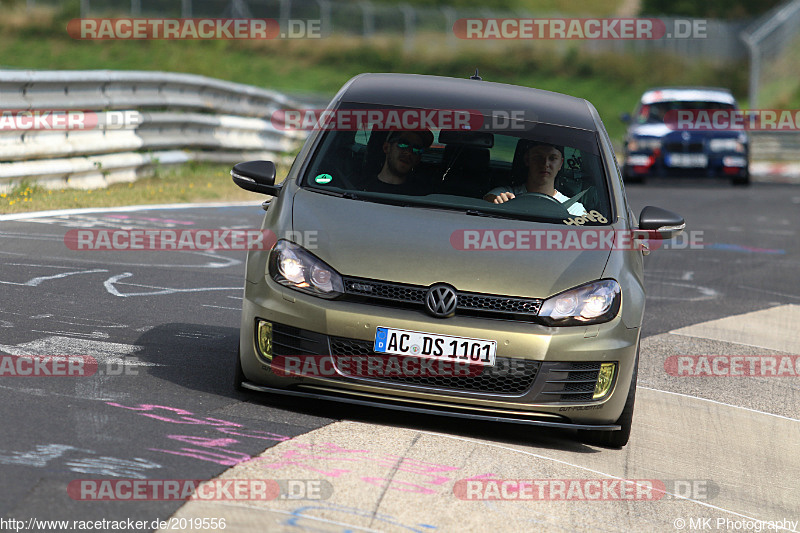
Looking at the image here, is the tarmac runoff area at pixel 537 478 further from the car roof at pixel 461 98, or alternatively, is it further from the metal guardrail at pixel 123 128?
the metal guardrail at pixel 123 128

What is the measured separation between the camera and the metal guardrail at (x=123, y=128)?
42.0 ft

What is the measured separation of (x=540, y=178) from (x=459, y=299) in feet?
4.45

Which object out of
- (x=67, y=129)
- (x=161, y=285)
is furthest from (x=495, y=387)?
(x=67, y=129)

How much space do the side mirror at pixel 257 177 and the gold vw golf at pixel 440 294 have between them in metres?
0.01

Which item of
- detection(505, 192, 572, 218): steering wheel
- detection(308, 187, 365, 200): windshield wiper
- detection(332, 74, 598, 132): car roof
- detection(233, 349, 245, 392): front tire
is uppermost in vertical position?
detection(332, 74, 598, 132): car roof

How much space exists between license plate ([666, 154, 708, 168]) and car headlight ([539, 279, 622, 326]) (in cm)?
1835

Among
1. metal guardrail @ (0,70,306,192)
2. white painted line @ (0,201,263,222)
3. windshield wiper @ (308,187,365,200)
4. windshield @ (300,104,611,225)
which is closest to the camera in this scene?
windshield wiper @ (308,187,365,200)

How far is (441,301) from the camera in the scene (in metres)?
5.70

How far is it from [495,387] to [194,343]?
2257 mm

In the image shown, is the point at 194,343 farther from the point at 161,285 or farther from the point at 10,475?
the point at 10,475

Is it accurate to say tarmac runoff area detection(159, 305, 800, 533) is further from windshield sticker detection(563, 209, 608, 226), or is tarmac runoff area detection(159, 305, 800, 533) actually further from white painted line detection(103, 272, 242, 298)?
white painted line detection(103, 272, 242, 298)

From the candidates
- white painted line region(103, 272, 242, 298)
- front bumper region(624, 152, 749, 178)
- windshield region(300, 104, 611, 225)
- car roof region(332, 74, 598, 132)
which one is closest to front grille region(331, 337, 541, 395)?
windshield region(300, 104, 611, 225)

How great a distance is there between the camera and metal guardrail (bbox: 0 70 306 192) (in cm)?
1279

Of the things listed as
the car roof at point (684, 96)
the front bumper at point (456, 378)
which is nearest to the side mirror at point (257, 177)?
the front bumper at point (456, 378)
